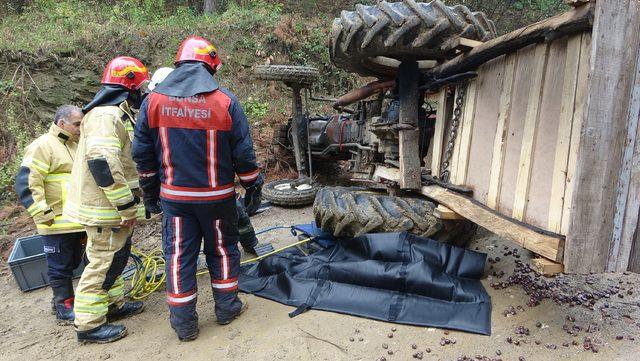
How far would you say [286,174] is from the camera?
735 centimetres

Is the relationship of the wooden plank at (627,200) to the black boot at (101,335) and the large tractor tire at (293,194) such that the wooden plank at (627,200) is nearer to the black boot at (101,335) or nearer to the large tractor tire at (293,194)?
the black boot at (101,335)

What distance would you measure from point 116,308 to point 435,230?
2546mm

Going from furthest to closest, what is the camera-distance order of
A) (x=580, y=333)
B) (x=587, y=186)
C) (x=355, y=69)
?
(x=355, y=69) < (x=580, y=333) < (x=587, y=186)

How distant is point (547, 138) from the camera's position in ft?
7.32

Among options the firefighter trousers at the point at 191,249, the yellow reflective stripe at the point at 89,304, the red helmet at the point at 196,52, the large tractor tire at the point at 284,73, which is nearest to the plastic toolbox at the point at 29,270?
the yellow reflective stripe at the point at 89,304

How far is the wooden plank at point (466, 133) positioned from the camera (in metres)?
2.96

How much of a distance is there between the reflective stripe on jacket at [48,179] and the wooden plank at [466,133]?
2943mm

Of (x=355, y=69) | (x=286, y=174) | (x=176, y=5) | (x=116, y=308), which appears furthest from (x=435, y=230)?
(x=176, y=5)

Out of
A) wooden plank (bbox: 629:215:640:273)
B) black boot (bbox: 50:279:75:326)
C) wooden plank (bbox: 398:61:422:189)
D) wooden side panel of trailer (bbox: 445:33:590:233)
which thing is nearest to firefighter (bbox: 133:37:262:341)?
black boot (bbox: 50:279:75:326)

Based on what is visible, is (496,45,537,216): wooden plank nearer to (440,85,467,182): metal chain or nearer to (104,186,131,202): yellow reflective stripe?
(440,85,467,182): metal chain

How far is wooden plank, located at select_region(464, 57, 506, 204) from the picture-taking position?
2.71 m

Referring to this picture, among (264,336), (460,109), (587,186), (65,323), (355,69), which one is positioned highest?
(355,69)

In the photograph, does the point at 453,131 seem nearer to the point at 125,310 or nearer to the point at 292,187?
the point at 125,310

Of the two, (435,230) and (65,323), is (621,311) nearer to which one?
(435,230)
